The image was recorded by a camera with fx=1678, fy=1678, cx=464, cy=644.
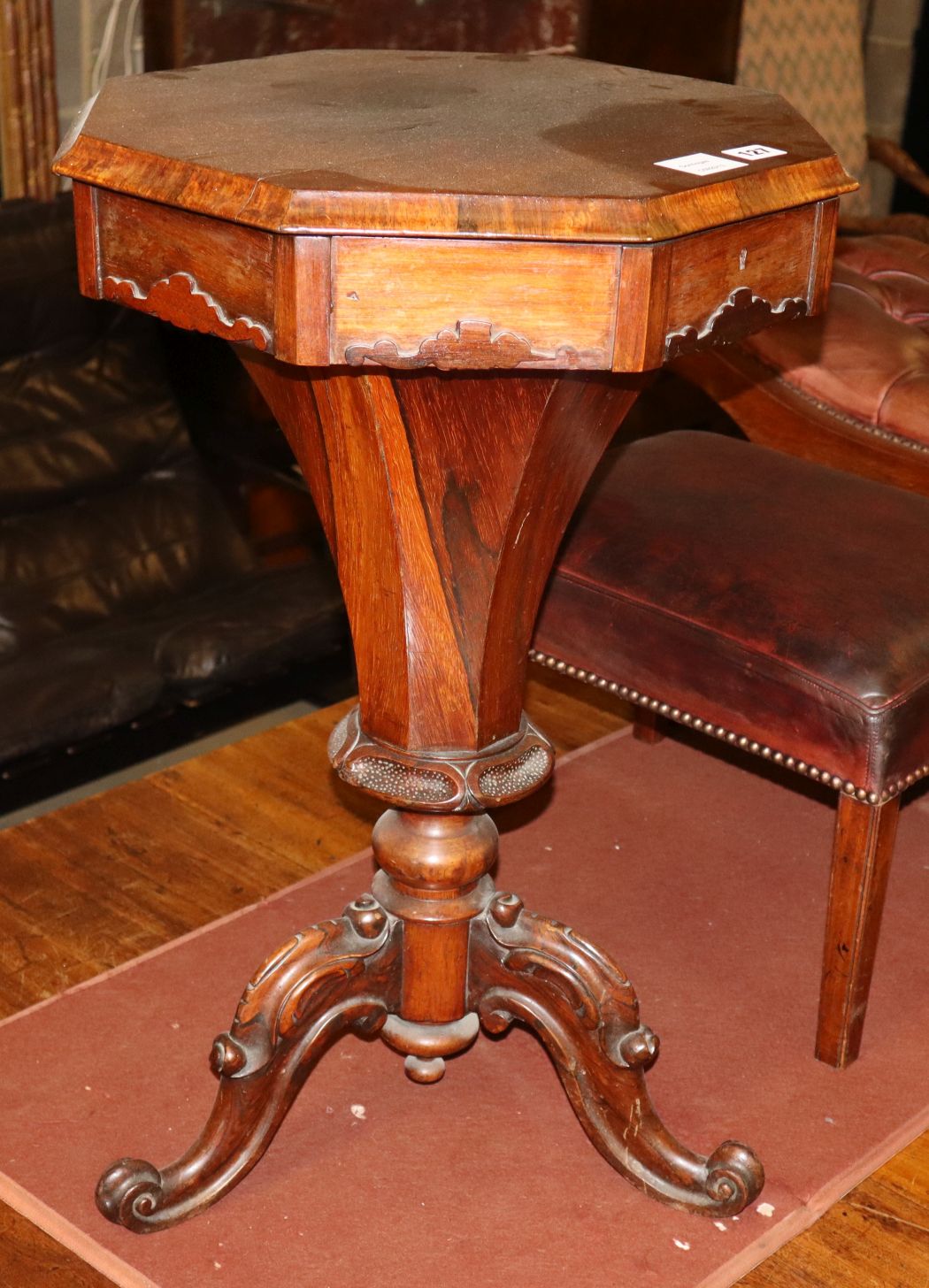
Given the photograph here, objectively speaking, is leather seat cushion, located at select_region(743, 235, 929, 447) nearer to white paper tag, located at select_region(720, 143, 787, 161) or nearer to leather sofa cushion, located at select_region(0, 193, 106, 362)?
white paper tag, located at select_region(720, 143, 787, 161)

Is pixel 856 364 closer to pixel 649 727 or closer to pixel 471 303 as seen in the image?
pixel 649 727

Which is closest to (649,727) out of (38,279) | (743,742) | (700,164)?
(743,742)

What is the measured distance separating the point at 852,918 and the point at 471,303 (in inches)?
35.5

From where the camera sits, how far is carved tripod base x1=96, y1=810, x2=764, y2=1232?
165 centimetres

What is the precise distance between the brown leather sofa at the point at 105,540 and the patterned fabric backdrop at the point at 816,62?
1.90m

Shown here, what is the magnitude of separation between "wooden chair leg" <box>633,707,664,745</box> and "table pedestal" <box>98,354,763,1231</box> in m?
0.92

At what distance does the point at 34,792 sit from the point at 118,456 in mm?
699

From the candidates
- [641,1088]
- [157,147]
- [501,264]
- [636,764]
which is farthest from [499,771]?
[636,764]

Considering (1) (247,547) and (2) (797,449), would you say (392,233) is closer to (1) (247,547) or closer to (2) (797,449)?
(2) (797,449)

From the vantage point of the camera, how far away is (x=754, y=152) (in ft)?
4.67

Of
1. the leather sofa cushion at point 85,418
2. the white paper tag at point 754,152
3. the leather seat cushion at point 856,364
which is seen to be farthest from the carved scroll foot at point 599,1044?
the leather sofa cushion at point 85,418

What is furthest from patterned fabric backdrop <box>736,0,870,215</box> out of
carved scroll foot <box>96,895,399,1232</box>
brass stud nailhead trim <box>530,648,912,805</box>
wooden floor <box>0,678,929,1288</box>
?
carved scroll foot <box>96,895,399,1232</box>

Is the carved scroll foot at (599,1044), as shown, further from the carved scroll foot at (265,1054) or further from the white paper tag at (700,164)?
the white paper tag at (700,164)

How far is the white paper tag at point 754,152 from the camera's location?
1.41m
